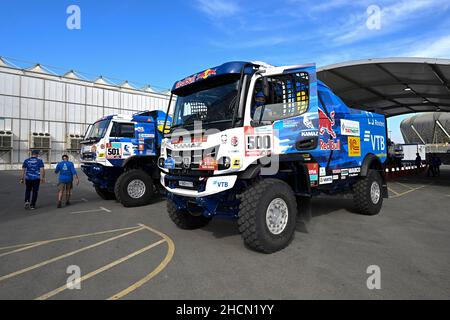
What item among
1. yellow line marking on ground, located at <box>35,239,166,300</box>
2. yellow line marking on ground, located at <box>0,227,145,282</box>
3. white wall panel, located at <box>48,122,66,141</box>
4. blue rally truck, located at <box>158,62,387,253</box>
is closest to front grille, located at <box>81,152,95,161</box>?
yellow line marking on ground, located at <box>0,227,145,282</box>

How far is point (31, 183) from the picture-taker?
9.07m

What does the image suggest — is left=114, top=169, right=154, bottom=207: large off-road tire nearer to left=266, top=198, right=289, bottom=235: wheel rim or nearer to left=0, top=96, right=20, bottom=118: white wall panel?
left=266, top=198, right=289, bottom=235: wheel rim

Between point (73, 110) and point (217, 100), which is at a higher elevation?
point (73, 110)

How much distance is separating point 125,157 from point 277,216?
20.1 feet

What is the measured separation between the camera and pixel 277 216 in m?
4.71

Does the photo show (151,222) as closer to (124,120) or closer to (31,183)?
(124,120)

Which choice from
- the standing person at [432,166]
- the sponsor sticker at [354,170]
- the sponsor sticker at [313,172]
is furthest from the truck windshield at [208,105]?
the standing person at [432,166]

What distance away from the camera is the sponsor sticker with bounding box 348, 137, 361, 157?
6.67 m

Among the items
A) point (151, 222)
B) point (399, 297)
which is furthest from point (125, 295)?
point (151, 222)

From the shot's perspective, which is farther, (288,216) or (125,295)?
(288,216)

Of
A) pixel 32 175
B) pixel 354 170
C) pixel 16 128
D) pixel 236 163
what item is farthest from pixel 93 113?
pixel 236 163

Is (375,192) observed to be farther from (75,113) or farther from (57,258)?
(75,113)
